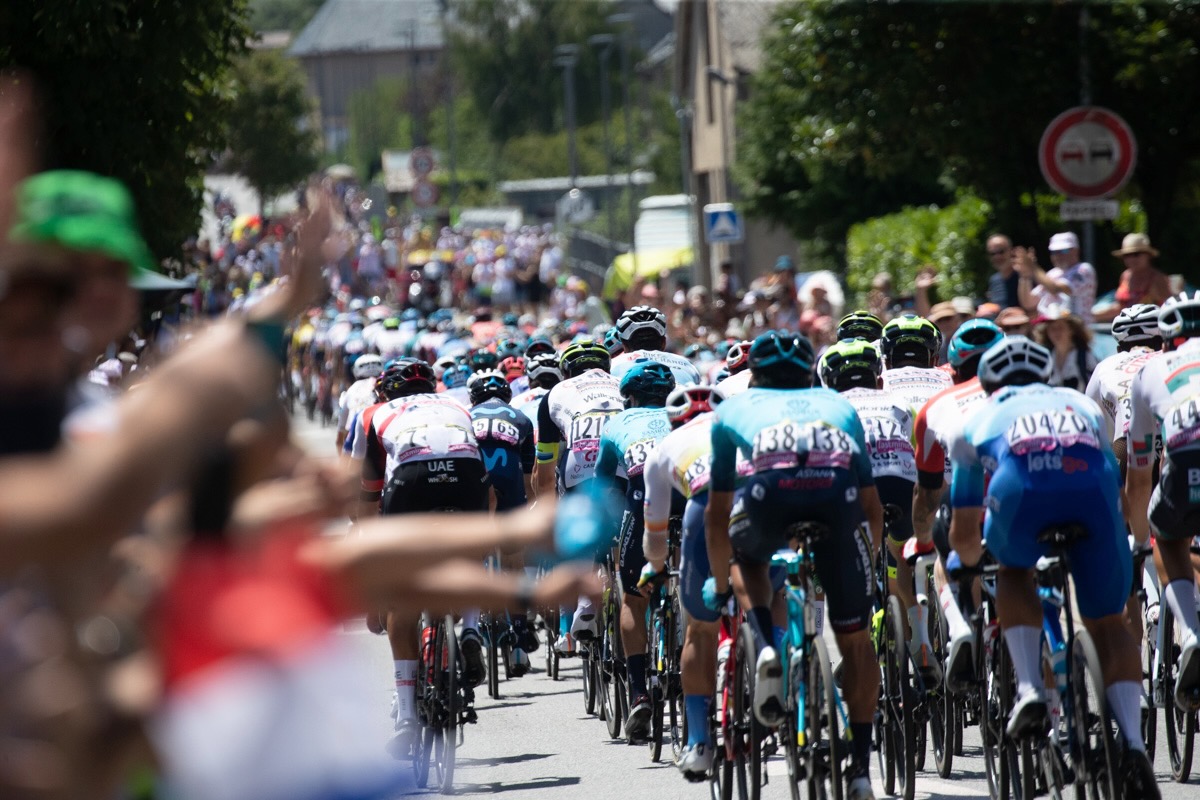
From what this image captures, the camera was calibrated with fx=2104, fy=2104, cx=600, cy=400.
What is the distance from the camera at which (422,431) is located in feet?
33.9

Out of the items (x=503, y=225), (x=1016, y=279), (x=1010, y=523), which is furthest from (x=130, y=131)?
(x=503, y=225)

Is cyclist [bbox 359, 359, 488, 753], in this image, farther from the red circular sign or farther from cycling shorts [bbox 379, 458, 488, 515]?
the red circular sign

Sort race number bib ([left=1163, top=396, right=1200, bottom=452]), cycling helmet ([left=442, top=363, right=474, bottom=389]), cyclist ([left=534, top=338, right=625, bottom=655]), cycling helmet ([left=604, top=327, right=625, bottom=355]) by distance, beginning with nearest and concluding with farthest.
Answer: race number bib ([left=1163, top=396, right=1200, bottom=452])
cyclist ([left=534, top=338, right=625, bottom=655])
cycling helmet ([left=604, top=327, right=625, bottom=355])
cycling helmet ([left=442, top=363, right=474, bottom=389])

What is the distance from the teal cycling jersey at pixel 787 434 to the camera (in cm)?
761

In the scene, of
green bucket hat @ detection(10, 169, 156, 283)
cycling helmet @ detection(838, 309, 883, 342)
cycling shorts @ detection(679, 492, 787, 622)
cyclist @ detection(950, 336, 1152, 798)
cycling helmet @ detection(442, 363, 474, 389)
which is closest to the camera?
green bucket hat @ detection(10, 169, 156, 283)

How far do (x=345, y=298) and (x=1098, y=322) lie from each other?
2456 cm

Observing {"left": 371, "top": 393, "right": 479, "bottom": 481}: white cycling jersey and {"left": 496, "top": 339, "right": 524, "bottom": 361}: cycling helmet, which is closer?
{"left": 371, "top": 393, "right": 479, "bottom": 481}: white cycling jersey

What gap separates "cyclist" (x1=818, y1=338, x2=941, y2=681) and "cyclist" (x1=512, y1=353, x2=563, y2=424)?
13.6ft

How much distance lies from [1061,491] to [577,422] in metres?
4.76

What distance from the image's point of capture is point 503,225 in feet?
270

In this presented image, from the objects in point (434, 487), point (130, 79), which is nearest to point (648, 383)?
point (434, 487)

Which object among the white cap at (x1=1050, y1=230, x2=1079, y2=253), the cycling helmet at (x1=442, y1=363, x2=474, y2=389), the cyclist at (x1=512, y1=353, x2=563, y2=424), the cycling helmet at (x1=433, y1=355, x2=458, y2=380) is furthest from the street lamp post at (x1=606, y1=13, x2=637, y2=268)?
the cyclist at (x1=512, y1=353, x2=563, y2=424)

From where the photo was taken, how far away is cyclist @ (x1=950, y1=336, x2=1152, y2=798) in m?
7.25

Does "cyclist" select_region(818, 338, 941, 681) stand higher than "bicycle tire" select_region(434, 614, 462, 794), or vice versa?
"cyclist" select_region(818, 338, 941, 681)
